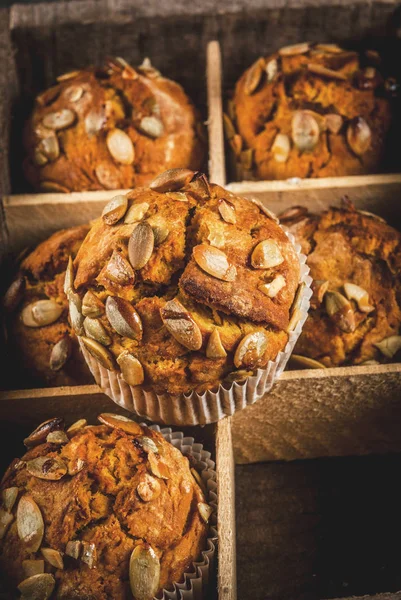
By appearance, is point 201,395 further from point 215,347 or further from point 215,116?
point 215,116

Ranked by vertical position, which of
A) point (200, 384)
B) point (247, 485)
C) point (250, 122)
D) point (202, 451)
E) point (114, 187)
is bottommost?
point (247, 485)

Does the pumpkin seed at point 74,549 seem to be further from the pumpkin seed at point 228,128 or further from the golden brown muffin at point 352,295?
the pumpkin seed at point 228,128

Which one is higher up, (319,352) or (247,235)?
(247,235)

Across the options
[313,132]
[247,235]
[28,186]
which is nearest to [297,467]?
[247,235]

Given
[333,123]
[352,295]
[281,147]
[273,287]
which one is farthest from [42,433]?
[333,123]

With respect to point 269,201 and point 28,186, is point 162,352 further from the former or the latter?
point 28,186
